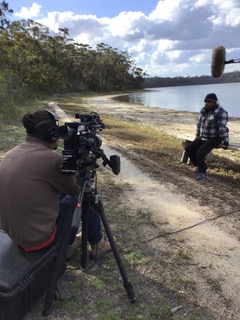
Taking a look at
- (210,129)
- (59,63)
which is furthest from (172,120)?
(59,63)

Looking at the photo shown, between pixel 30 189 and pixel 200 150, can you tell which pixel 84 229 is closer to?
pixel 30 189

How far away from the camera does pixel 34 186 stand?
2439 mm

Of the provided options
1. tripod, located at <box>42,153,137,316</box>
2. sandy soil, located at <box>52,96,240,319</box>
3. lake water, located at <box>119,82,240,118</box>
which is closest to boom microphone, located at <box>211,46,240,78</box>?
sandy soil, located at <box>52,96,240,319</box>

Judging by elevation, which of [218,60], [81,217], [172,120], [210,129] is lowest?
[172,120]

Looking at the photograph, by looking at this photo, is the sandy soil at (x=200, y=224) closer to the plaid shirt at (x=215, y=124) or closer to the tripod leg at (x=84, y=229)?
the plaid shirt at (x=215, y=124)

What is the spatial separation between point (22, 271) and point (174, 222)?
2253 millimetres

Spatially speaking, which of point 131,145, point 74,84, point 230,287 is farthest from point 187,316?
point 74,84

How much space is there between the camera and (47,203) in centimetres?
253

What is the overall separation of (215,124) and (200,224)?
8.63 ft

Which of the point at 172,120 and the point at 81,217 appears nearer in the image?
the point at 81,217

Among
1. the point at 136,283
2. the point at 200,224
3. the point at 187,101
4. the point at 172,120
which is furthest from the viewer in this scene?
the point at 187,101

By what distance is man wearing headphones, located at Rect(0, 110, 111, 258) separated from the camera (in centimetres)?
243

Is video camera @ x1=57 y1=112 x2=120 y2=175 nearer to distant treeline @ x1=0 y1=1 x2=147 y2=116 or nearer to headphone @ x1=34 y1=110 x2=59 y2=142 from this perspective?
headphone @ x1=34 y1=110 x2=59 y2=142

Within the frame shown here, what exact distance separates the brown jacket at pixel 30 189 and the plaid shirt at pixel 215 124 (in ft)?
14.1
